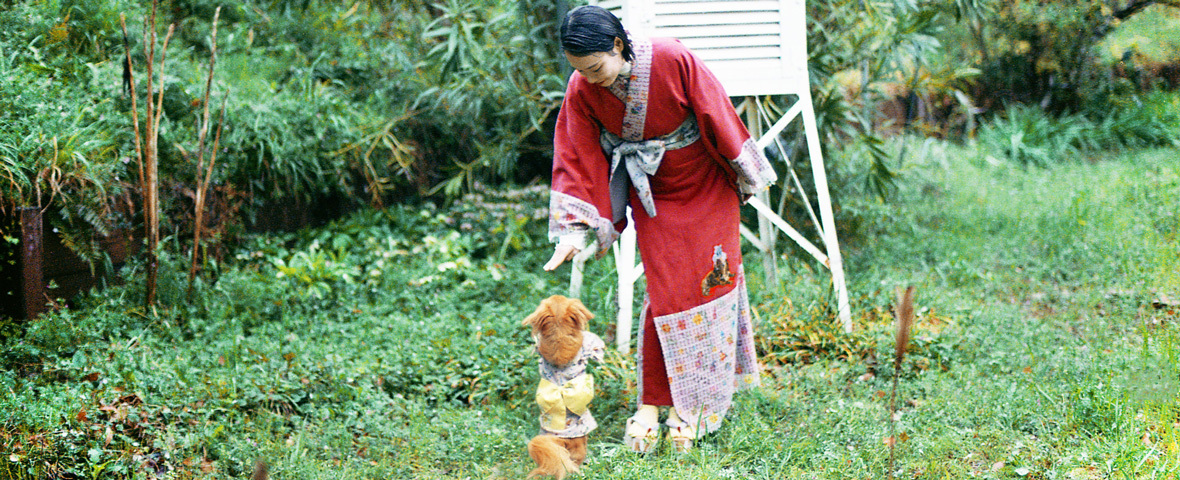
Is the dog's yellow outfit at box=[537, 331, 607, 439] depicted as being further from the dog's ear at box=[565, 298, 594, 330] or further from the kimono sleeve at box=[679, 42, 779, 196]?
the kimono sleeve at box=[679, 42, 779, 196]

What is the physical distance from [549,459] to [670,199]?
0.98 meters

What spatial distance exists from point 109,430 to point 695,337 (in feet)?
6.58

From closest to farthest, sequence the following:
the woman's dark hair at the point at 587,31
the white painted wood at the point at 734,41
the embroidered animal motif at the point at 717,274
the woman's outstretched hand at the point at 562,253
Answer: the woman's dark hair at the point at 587,31 → the woman's outstretched hand at the point at 562,253 → the embroidered animal motif at the point at 717,274 → the white painted wood at the point at 734,41

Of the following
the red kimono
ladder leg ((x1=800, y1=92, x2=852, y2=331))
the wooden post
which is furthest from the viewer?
ladder leg ((x1=800, y1=92, x2=852, y2=331))

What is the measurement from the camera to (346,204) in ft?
17.1

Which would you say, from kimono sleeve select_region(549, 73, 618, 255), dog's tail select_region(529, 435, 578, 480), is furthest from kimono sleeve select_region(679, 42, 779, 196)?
dog's tail select_region(529, 435, 578, 480)

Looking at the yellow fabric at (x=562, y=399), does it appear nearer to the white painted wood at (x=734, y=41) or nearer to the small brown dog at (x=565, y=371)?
the small brown dog at (x=565, y=371)

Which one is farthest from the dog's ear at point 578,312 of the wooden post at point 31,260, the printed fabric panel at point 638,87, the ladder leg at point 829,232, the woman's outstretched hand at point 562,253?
the wooden post at point 31,260

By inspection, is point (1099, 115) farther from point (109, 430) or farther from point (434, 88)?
point (109, 430)

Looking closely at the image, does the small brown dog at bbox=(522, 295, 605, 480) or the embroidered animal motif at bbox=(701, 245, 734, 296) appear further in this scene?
the embroidered animal motif at bbox=(701, 245, 734, 296)

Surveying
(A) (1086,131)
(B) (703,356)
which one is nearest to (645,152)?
(B) (703,356)

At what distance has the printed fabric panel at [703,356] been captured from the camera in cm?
285

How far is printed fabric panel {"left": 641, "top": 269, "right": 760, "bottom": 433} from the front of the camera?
2.85m

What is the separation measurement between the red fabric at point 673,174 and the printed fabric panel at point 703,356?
5cm
